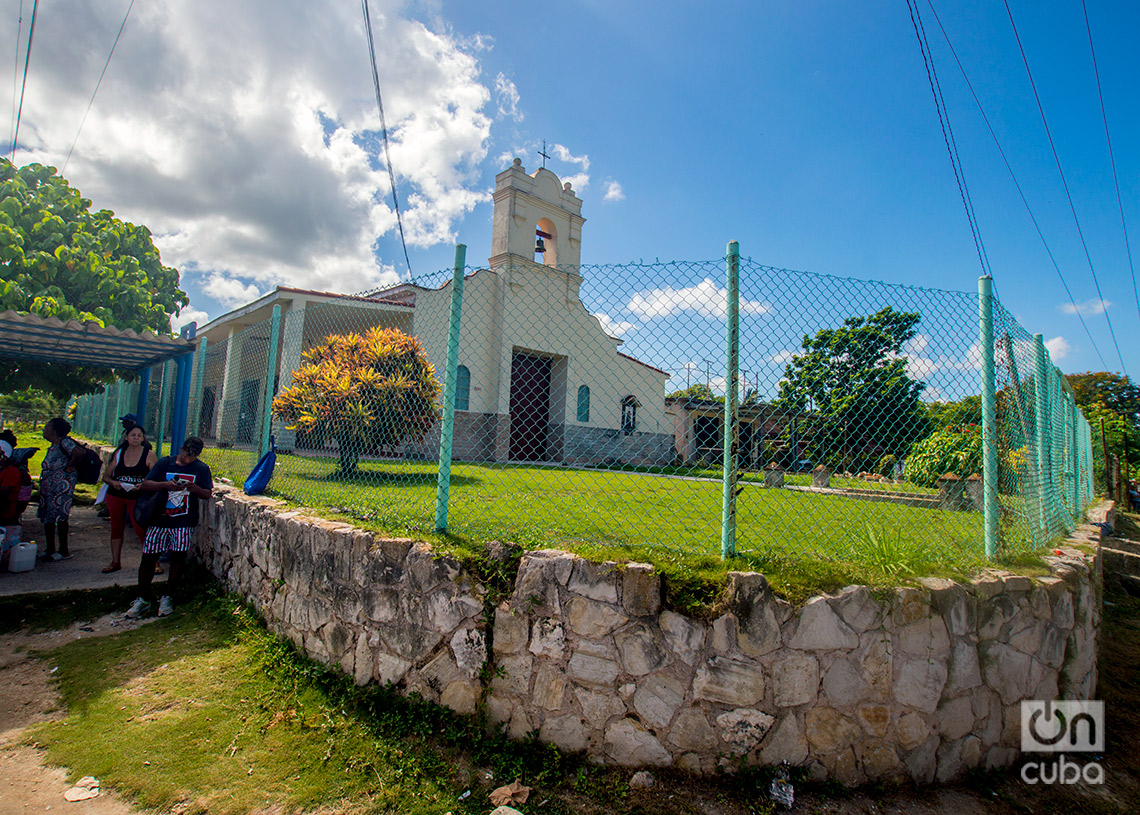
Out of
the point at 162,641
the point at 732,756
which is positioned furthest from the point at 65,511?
the point at 732,756

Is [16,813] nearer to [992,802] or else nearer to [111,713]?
[111,713]

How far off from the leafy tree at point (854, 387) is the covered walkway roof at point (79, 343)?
7.66 meters

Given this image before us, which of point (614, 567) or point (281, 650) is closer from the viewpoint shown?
point (614, 567)

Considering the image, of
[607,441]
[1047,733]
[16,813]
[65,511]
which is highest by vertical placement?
[607,441]

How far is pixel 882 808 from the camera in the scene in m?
2.55

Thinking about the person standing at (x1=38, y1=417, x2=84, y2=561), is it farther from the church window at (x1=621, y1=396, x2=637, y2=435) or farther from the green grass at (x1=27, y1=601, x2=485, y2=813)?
the church window at (x1=621, y1=396, x2=637, y2=435)

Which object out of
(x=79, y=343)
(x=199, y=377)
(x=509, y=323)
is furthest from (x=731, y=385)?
(x=509, y=323)

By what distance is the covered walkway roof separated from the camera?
6.29 m

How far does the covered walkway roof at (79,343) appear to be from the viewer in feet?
20.6

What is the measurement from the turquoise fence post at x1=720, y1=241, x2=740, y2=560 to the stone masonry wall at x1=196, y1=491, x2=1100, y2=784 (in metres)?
0.39

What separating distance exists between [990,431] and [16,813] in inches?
208

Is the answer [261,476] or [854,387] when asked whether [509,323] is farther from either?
[854,387]

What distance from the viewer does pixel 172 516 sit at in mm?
4805

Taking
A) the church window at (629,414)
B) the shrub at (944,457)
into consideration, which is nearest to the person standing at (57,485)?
the church window at (629,414)
